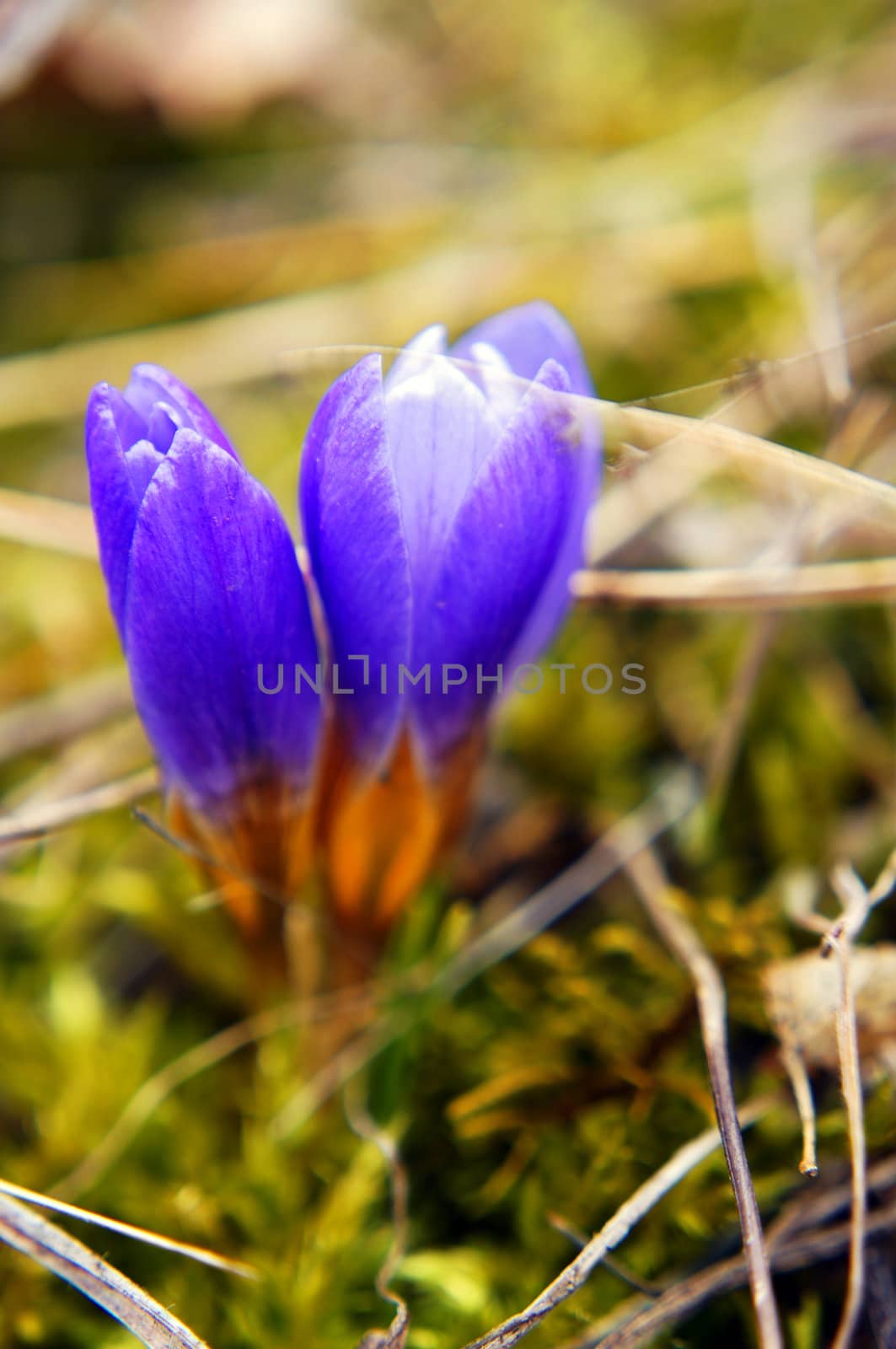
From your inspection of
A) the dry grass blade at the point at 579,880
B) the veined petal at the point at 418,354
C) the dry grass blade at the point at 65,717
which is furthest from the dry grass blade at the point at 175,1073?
the veined petal at the point at 418,354

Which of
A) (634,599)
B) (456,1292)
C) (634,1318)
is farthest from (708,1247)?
(634,599)

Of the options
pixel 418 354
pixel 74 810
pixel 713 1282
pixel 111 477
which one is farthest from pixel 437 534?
pixel 713 1282

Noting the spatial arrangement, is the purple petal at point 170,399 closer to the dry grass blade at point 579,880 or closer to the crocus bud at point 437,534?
the crocus bud at point 437,534

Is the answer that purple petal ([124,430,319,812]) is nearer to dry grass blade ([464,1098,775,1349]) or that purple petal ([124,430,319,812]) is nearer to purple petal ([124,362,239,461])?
purple petal ([124,362,239,461])

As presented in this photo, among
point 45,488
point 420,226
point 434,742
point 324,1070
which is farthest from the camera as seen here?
point 420,226

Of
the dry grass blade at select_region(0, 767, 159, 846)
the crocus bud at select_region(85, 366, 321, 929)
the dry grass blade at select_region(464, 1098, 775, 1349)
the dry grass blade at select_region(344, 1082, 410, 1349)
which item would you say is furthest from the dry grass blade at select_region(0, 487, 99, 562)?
the dry grass blade at select_region(464, 1098, 775, 1349)

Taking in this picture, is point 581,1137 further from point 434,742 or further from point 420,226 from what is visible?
point 420,226

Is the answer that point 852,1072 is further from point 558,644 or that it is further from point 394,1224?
point 558,644
